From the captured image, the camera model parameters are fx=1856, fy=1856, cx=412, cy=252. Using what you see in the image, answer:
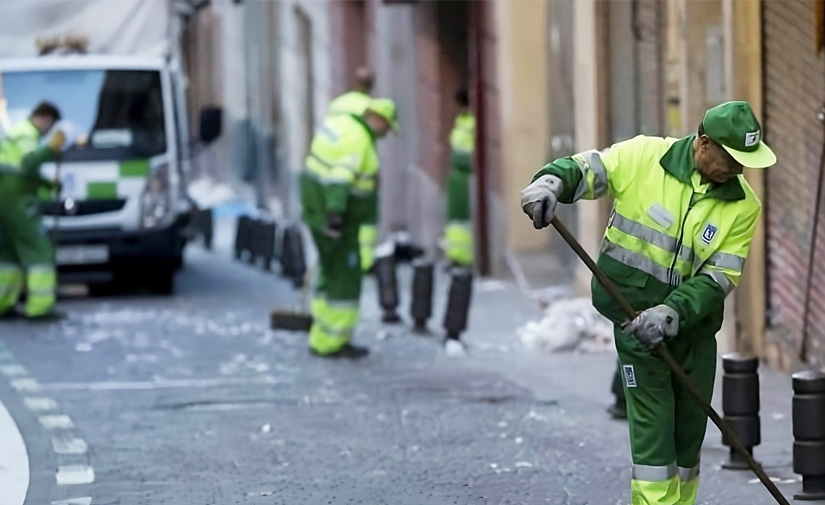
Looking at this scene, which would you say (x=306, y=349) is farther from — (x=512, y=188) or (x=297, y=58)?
(x=297, y=58)

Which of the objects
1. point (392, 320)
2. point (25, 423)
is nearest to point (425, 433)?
point (25, 423)

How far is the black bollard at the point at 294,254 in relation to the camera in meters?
17.9

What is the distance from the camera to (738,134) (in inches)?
231

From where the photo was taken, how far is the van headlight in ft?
55.0

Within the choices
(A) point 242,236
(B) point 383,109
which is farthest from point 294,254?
(B) point 383,109

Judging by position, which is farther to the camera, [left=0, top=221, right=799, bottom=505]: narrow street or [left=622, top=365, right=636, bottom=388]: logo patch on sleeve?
[left=0, top=221, right=799, bottom=505]: narrow street

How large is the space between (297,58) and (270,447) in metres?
22.4

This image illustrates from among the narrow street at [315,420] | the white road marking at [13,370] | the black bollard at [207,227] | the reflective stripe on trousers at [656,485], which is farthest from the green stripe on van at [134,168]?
the reflective stripe on trousers at [656,485]

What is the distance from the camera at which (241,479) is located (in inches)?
313

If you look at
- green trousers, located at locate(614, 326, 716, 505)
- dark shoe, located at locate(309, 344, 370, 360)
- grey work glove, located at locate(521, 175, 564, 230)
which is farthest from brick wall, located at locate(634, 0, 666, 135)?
grey work glove, located at locate(521, 175, 564, 230)

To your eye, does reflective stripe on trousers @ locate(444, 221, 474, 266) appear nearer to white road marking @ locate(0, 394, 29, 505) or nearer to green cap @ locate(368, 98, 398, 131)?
green cap @ locate(368, 98, 398, 131)

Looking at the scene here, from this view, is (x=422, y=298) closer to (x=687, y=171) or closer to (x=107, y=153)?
(x=107, y=153)

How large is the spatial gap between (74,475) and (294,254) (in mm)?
10027

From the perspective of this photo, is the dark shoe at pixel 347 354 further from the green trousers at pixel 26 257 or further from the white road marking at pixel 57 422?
the green trousers at pixel 26 257
